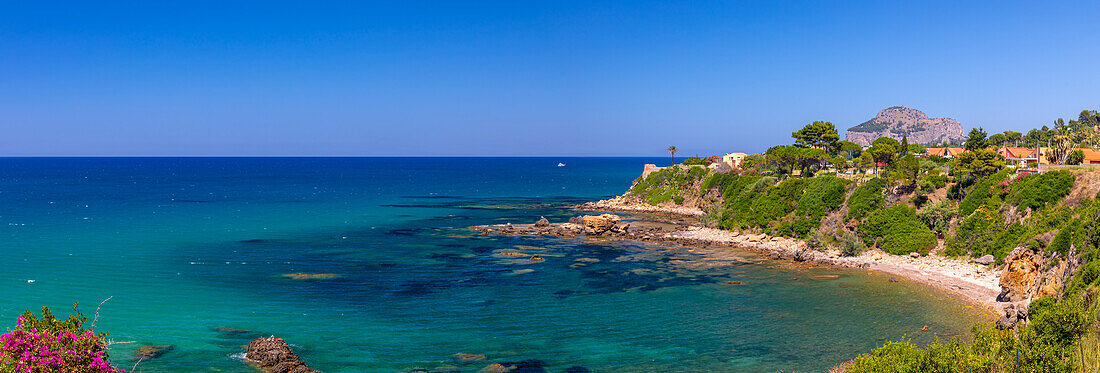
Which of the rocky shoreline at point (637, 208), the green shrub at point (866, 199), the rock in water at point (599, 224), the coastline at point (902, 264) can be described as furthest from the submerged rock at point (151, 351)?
the rocky shoreline at point (637, 208)

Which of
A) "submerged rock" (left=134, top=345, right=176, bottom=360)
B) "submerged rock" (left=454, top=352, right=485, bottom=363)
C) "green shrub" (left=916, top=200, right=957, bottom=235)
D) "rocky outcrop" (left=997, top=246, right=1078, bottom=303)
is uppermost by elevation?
"green shrub" (left=916, top=200, right=957, bottom=235)

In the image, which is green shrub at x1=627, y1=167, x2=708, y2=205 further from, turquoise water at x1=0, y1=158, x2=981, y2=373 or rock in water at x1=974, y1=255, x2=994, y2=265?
rock in water at x1=974, y1=255, x2=994, y2=265

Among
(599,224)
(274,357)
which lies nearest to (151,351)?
(274,357)

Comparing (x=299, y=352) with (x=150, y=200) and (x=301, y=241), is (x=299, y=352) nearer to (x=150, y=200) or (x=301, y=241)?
(x=301, y=241)

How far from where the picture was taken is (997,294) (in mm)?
49656

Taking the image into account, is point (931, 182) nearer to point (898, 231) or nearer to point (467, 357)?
point (898, 231)

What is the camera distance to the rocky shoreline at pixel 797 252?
53000mm

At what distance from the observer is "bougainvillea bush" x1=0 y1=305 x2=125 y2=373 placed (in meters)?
20.1

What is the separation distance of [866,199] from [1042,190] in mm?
18089

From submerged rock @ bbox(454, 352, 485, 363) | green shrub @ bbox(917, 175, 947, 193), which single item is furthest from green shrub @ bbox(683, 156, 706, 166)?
submerged rock @ bbox(454, 352, 485, 363)

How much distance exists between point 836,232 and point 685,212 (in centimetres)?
3996

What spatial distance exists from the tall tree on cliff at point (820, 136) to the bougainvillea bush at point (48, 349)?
11884 centimetres

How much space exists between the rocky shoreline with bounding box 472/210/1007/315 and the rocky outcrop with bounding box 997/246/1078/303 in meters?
1.33

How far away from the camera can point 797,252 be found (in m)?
67.4
